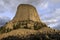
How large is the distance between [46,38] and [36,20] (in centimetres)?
3055

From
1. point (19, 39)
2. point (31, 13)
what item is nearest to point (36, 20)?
point (31, 13)

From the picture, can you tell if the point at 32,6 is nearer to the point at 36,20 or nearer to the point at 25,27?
the point at 36,20

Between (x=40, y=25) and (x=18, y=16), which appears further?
(x=18, y=16)

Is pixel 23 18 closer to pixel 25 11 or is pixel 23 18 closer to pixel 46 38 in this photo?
pixel 25 11

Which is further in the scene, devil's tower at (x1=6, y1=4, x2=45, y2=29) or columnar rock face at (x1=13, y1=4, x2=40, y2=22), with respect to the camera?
columnar rock face at (x1=13, y1=4, x2=40, y2=22)

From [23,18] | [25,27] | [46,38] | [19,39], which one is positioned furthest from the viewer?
[23,18]

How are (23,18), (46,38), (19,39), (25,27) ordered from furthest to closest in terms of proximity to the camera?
(23,18)
(25,27)
(19,39)
(46,38)

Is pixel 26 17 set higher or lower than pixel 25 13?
lower

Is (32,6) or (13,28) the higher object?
(32,6)

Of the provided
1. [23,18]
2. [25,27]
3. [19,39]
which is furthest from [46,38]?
[23,18]

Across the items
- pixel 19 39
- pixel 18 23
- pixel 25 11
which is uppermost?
pixel 25 11

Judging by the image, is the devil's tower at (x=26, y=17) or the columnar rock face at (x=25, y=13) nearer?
the devil's tower at (x=26, y=17)

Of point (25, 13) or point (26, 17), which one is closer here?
point (26, 17)

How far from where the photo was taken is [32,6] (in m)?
63.9
